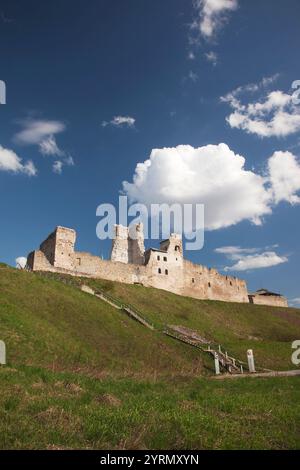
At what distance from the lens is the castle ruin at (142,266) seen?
59562 millimetres

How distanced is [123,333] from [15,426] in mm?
27174

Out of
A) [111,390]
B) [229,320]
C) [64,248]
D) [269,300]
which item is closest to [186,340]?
[229,320]

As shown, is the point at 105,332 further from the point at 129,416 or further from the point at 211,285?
the point at 211,285

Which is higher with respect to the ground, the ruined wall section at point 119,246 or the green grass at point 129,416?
the ruined wall section at point 119,246

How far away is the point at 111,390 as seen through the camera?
470 inches

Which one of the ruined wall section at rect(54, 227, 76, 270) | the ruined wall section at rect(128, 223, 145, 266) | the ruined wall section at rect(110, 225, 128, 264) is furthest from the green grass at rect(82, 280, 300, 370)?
the ruined wall section at rect(110, 225, 128, 264)

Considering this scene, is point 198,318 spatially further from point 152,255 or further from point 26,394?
point 26,394

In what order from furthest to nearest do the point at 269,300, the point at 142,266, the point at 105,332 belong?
the point at 269,300 → the point at 142,266 → the point at 105,332

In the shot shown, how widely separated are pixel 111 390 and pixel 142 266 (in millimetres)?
59753

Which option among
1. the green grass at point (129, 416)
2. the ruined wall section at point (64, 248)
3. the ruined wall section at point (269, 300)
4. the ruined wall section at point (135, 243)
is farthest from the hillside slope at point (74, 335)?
the ruined wall section at point (269, 300)

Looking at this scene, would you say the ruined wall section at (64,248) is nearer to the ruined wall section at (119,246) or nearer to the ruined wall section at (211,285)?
the ruined wall section at (119,246)

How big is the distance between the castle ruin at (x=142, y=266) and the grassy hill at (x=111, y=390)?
67.7ft
